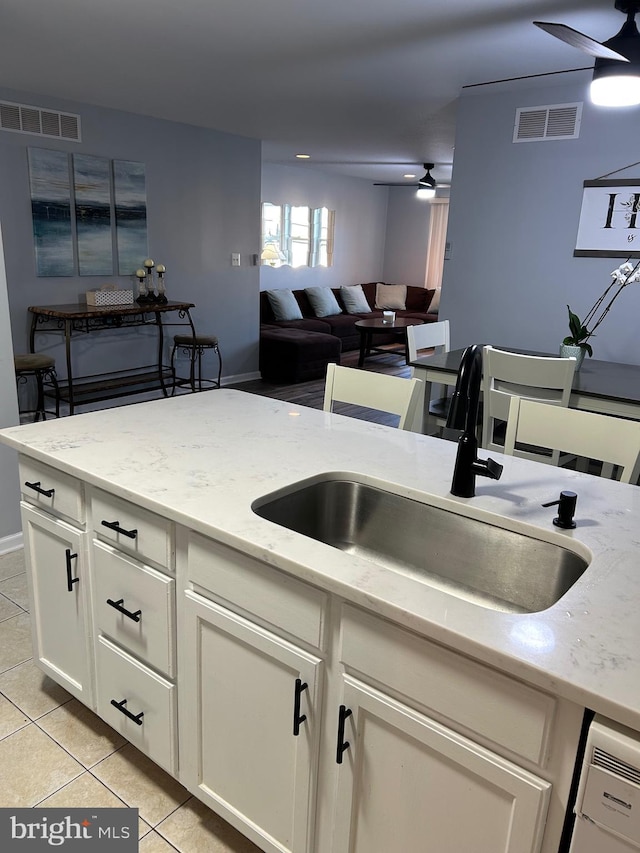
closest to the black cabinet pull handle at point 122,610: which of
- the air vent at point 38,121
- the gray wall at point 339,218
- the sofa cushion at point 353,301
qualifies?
the air vent at point 38,121

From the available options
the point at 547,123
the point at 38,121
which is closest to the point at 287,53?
the point at 547,123

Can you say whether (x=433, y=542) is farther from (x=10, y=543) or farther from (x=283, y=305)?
(x=283, y=305)

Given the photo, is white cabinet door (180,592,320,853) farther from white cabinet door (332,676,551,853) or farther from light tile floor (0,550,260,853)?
light tile floor (0,550,260,853)

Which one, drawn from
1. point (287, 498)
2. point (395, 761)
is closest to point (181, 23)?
point (287, 498)

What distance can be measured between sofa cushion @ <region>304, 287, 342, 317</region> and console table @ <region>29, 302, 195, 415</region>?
319cm

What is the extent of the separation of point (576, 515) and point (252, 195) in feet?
19.0

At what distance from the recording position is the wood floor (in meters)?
5.88

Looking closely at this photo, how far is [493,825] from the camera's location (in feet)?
3.40

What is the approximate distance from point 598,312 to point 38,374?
3.89 m

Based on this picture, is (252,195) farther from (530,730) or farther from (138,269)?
(530,730)

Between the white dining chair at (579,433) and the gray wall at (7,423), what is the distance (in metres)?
2.15

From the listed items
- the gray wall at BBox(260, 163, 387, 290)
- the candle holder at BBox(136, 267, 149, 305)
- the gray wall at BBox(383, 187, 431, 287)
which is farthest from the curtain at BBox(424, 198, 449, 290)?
the candle holder at BBox(136, 267, 149, 305)

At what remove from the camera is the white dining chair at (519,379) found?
285 cm

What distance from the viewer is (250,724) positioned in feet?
4.51
